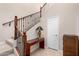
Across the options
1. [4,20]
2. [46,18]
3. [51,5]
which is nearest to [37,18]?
[46,18]

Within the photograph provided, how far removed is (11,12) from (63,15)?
3.14 feet

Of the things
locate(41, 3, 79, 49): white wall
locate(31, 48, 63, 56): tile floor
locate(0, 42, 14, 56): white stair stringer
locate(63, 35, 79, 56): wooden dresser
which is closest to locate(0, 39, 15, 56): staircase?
locate(0, 42, 14, 56): white stair stringer

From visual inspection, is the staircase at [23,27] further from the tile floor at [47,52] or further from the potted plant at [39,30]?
the tile floor at [47,52]

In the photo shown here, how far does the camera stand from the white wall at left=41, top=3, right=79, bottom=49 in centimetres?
178

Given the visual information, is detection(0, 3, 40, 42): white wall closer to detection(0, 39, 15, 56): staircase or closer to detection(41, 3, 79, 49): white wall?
detection(0, 39, 15, 56): staircase

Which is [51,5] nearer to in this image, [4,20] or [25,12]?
[25,12]

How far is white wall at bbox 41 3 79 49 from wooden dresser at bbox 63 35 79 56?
8cm

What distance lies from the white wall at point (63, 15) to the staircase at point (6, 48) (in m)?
0.69

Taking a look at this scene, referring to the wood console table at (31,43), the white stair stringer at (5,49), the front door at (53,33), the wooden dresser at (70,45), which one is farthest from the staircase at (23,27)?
the wooden dresser at (70,45)

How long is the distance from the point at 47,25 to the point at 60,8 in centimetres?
40

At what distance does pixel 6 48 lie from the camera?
1860 mm

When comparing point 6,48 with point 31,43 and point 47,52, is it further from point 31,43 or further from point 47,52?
point 47,52

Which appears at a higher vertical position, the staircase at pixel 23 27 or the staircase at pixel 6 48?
the staircase at pixel 23 27

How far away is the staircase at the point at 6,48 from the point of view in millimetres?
1801
